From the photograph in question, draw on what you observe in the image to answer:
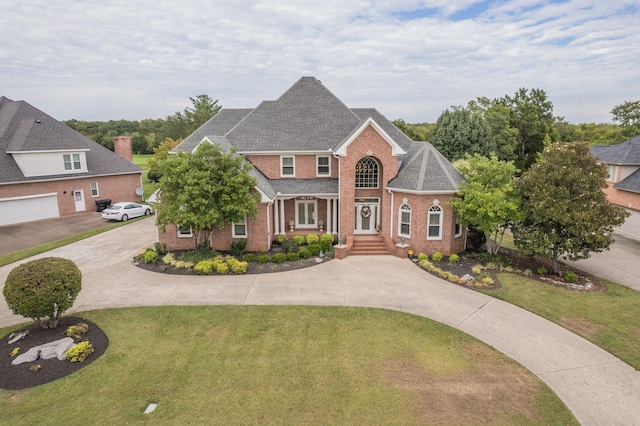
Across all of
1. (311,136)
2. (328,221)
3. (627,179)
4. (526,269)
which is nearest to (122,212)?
(311,136)

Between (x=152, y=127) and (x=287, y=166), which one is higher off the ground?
(x=152, y=127)

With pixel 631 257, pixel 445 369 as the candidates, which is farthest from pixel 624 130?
pixel 445 369

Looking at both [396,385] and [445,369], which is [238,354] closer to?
[396,385]

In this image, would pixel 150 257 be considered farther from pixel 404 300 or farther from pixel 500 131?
pixel 500 131

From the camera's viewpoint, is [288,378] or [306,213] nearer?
[288,378]

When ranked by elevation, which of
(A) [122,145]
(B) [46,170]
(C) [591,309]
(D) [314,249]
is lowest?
(C) [591,309]

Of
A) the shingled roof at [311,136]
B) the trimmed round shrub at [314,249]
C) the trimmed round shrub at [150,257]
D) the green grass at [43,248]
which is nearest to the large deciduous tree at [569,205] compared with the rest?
the shingled roof at [311,136]

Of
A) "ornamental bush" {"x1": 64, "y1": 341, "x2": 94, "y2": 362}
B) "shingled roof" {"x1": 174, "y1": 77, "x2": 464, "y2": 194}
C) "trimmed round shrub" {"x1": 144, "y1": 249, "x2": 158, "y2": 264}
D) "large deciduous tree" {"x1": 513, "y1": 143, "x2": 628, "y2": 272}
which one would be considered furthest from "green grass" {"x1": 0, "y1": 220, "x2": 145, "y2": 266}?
"large deciduous tree" {"x1": 513, "y1": 143, "x2": 628, "y2": 272}
